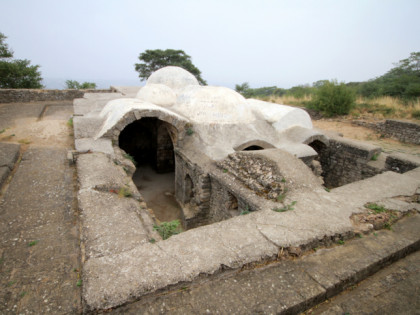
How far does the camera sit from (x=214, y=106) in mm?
7379

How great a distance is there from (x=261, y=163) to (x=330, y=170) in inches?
166

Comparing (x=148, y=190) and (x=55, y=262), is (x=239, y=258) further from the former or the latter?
(x=148, y=190)

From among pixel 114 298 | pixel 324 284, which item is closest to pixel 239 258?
pixel 324 284

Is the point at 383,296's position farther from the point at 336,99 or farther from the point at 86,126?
the point at 336,99

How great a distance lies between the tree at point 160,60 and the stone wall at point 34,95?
14.8 meters

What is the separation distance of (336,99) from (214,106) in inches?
351

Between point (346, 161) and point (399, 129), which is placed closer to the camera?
point (346, 161)

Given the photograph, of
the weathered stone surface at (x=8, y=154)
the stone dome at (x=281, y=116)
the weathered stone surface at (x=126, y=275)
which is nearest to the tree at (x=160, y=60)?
the stone dome at (x=281, y=116)

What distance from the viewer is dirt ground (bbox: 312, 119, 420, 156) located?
9211mm

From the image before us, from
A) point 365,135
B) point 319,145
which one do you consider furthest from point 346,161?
point 365,135

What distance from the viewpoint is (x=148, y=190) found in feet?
27.5

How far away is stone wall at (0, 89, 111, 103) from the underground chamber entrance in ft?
15.9

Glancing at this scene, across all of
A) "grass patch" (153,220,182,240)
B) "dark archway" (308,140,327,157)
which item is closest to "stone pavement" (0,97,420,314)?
"grass patch" (153,220,182,240)

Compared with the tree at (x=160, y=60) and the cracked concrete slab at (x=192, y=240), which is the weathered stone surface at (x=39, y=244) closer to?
the cracked concrete slab at (x=192, y=240)
